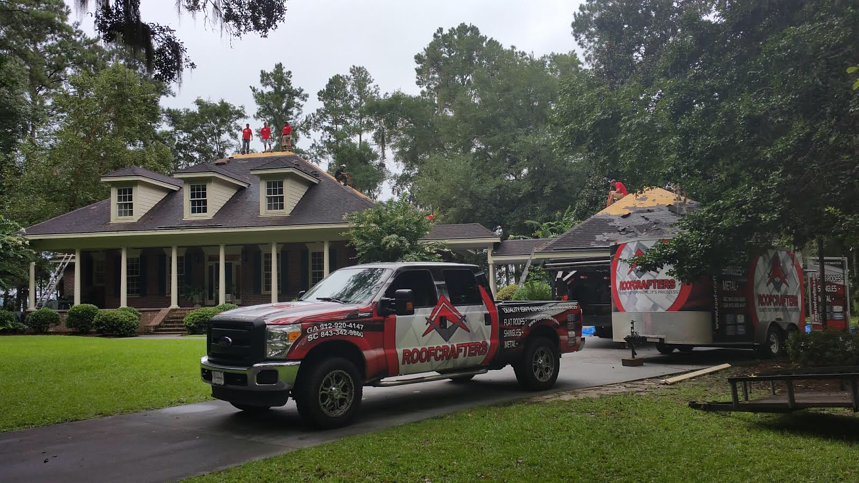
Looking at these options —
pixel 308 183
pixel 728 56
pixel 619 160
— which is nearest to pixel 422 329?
pixel 728 56

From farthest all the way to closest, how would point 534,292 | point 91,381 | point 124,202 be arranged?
point 124,202 → point 534,292 → point 91,381

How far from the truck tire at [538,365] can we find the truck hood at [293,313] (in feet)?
10.3

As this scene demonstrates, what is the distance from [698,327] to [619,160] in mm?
6766

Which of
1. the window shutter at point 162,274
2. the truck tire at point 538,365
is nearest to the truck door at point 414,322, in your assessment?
the truck tire at point 538,365

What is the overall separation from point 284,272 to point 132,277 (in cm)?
706

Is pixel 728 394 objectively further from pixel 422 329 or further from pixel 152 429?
pixel 152 429

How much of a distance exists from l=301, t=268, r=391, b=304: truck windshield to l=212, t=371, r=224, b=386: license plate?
5.62 feet

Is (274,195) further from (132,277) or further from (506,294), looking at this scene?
(506,294)

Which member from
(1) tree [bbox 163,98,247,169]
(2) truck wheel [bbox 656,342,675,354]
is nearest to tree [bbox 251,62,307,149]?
(1) tree [bbox 163,98,247,169]

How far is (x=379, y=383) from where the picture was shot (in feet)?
28.2

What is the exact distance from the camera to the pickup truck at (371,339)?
779 cm

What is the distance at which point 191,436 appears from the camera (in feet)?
25.5

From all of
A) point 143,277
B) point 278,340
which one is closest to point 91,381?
point 278,340

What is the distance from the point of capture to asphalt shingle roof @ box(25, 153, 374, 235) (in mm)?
27234
